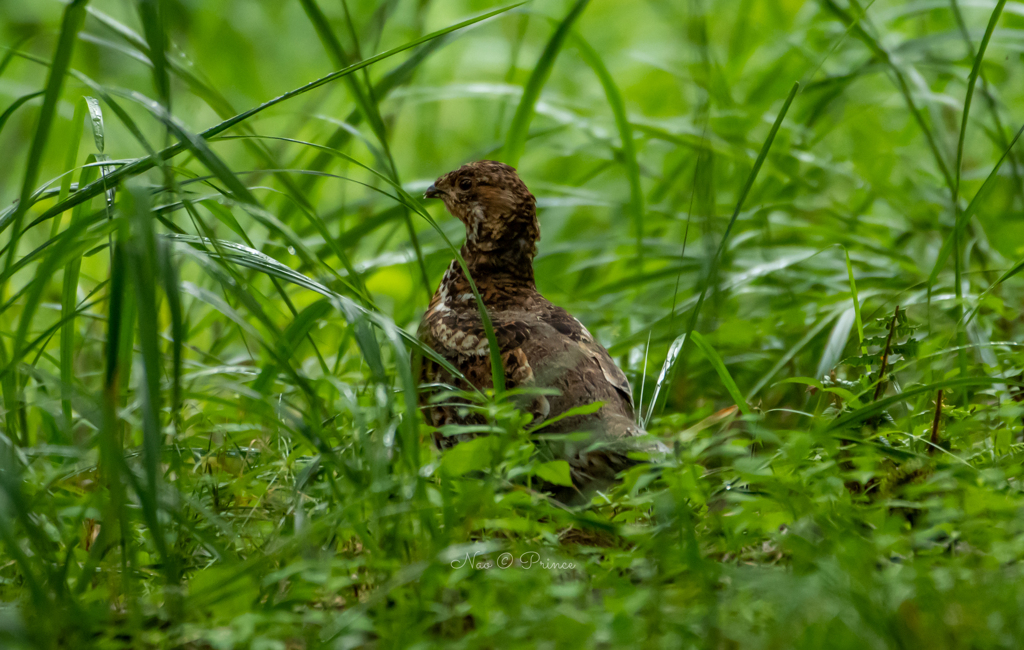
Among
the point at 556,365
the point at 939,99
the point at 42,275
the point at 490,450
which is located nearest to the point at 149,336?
the point at 42,275

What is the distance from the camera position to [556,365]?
279 cm

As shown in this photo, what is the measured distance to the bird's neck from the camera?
3.45 metres

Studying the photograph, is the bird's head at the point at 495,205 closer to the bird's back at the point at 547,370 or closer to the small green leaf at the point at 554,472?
the bird's back at the point at 547,370

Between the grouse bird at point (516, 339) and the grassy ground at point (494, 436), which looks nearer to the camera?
the grassy ground at point (494, 436)

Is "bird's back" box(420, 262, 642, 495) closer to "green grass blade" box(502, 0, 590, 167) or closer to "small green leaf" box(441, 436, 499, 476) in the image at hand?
"small green leaf" box(441, 436, 499, 476)

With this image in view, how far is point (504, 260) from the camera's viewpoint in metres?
3.45

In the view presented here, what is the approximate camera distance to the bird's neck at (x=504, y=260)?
3445 mm

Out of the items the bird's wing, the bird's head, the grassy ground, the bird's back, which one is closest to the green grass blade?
the grassy ground

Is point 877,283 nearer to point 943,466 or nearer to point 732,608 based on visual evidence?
point 943,466

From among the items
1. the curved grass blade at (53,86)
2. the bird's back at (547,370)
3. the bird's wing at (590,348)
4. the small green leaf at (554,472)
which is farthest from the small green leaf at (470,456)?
the curved grass blade at (53,86)

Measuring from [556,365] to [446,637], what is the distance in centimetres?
122

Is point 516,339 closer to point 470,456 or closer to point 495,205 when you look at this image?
point 495,205

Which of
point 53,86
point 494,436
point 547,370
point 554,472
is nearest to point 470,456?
point 494,436

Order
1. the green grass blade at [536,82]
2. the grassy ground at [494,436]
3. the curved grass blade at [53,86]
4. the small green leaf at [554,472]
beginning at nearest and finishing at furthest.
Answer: the grassy ground at [494,436], the curved grass blade at [53,86], the small green leaf at [554,472], the green grass blade at [536,82]
